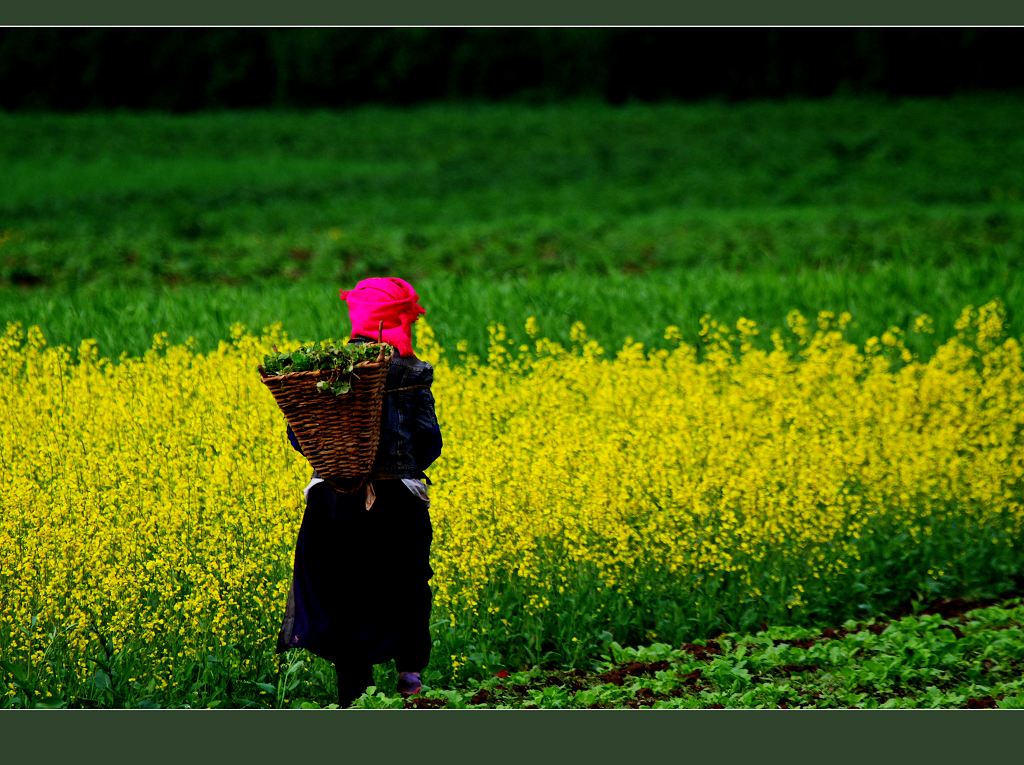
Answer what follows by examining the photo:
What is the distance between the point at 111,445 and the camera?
6.09 m

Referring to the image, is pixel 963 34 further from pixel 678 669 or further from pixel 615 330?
pixel 678 669

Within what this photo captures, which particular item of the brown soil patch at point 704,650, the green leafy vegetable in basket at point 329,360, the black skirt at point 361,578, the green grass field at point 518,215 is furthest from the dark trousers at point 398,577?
the green grass field at point 518,215

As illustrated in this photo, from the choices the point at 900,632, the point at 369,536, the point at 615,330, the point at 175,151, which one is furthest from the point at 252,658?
the point at 175,151

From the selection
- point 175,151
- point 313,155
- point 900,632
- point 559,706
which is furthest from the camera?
point 313,155

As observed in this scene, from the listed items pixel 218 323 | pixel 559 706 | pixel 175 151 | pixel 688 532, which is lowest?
pixel 559 706

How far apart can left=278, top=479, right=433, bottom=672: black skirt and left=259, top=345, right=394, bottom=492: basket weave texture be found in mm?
153

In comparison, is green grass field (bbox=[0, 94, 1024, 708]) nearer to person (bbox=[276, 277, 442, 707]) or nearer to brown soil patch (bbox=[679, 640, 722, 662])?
brown soil patch (bbox=[679, 640, 722, 662])

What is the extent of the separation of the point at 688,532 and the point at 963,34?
4.32 meters

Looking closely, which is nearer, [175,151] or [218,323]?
[218,323]

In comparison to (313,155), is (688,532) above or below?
below

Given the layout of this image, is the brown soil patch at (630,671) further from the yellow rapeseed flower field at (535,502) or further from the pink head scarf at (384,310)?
the pink head scarf at (384,310)

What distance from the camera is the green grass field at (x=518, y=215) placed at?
809cm

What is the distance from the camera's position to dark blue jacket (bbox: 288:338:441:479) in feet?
14.9

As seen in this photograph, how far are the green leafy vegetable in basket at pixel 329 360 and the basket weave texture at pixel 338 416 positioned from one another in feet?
0.06
